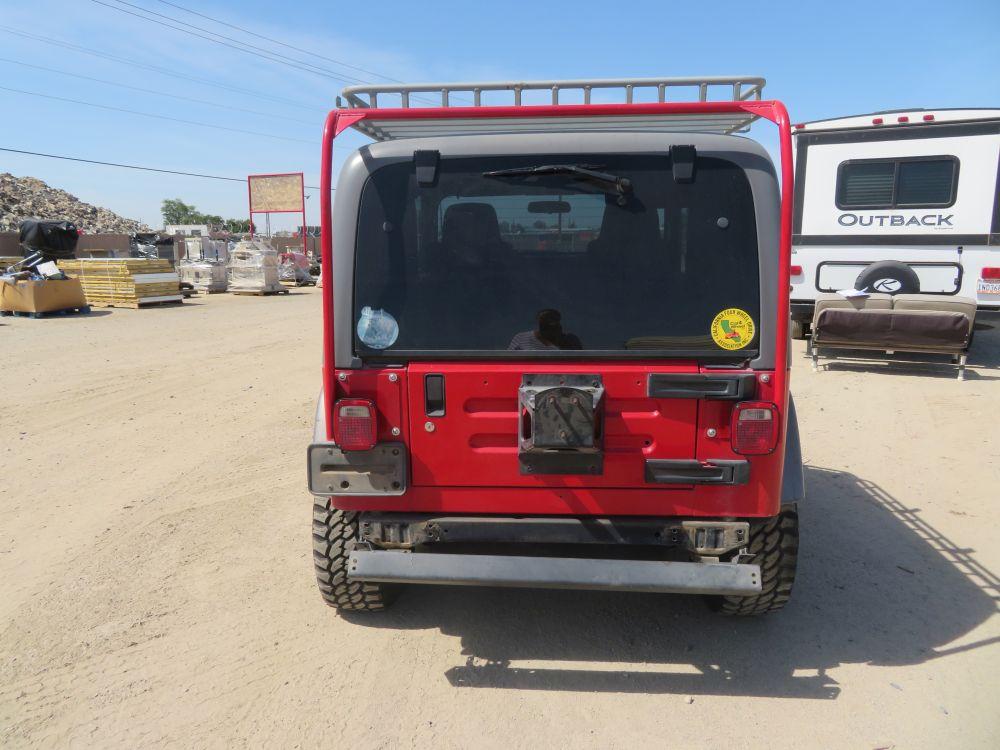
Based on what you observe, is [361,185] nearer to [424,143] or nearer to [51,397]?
[424,143]

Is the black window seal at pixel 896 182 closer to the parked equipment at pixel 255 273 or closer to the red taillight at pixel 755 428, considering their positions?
the red taillight at pixel 755 428

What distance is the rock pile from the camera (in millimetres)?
55281

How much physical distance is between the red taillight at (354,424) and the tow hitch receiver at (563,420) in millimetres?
620

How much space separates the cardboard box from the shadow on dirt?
17.1 meters

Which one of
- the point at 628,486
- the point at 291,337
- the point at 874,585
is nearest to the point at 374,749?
the point at 628,486

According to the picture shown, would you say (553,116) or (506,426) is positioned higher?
(553,116)

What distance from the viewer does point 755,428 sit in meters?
2.80

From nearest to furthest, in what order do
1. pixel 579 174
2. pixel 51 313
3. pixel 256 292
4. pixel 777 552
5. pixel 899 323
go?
pixel 579 174 → pixel 777 552 → pixel 899 323 → pixel 51 313 → pixel 256 292

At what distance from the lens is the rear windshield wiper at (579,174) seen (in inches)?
109

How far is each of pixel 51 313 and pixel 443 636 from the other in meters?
18.0

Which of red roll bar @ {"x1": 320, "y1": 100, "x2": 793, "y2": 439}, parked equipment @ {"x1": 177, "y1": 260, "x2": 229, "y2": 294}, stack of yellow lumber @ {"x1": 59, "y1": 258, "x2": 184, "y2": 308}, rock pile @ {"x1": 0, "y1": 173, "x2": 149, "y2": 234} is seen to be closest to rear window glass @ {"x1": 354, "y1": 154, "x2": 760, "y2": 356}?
red roll bar @ {"x1": 320, "y1": 100, "x2": 793, "y2": 439}

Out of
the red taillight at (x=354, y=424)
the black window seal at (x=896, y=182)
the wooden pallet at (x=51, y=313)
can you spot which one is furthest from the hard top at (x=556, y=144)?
the wooden pallet at (x=51, y=313)

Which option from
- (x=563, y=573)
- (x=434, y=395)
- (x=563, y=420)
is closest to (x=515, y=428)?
(x=563, y=420)

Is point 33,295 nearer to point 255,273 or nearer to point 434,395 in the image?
point 255,273
